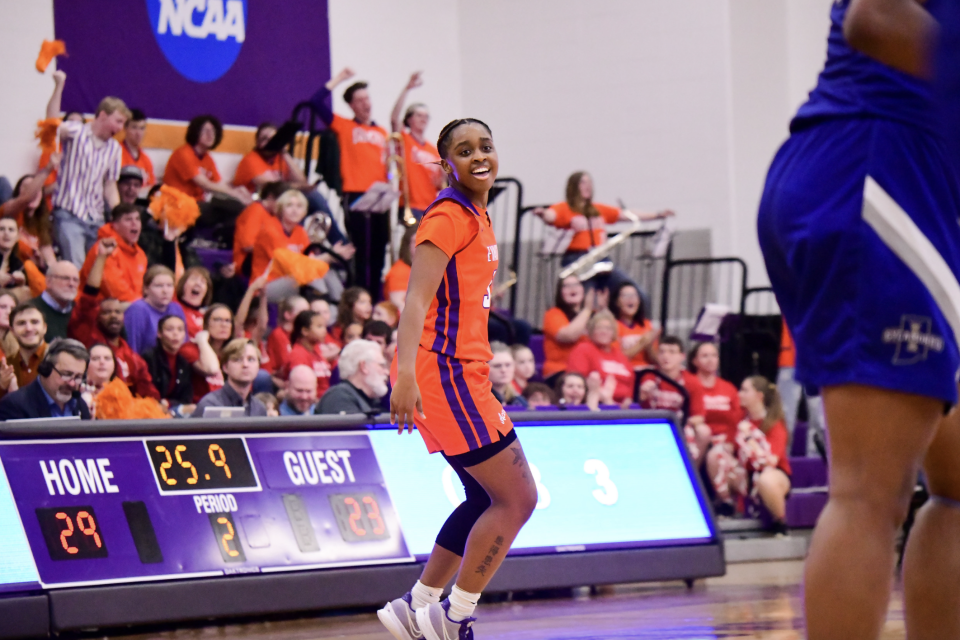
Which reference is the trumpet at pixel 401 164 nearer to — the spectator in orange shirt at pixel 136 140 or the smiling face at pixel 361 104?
the smiling face at pixel 361 104

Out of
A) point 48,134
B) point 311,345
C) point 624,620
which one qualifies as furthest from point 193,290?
point 624,620

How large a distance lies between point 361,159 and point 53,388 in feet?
19.2

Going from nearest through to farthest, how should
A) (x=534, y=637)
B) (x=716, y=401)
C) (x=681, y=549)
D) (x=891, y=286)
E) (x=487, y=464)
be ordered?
1. (x=891, y=286)
2. (x=487, y=464)
3. (x=534, y=637)
4. (x=681, y=549)
5. (x=716, y=401)

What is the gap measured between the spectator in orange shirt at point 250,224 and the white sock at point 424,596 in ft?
20.5

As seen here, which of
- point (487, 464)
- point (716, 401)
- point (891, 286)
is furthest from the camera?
point (716, 401)

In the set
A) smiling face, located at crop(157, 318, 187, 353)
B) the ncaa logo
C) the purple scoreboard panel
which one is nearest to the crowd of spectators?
smiling face, located at crop(157, 318, 187, 353)

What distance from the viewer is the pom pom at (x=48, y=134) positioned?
9656mm

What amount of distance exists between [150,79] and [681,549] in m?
7.14

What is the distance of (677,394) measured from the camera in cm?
920

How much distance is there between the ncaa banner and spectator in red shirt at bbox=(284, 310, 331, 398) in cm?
372

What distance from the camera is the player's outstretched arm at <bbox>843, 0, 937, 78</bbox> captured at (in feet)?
6.17

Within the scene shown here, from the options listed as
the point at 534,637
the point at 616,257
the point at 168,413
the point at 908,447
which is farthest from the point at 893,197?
the point at 616,257

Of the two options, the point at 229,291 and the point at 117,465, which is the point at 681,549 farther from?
the point at 229,291

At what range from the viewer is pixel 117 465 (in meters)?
5.28
